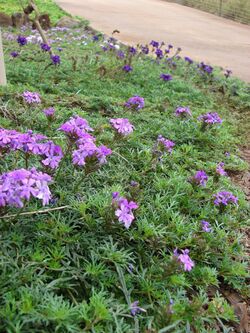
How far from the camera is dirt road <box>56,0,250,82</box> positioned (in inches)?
384

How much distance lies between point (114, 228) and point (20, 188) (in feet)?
2.23

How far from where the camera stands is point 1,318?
1.68m

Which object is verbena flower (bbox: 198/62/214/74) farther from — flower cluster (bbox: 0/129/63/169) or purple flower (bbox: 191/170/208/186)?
flower cluster (bbox: 0/129/63/169)

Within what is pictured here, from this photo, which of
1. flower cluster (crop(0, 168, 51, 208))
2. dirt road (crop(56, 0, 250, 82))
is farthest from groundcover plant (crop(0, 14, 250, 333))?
dirt road (crop(56, 0, 250, 82))

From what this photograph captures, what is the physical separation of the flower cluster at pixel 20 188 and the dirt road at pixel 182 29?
675 cm

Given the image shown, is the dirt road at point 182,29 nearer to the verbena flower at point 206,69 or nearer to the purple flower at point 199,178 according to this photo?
the verbena flower at point 206,69

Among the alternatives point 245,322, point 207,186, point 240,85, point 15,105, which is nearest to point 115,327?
point 245,322

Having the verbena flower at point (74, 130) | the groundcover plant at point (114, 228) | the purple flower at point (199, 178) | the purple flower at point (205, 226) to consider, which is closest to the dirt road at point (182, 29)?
the groundcover plant at point (114, 228)

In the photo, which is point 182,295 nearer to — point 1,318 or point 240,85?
point 1,318

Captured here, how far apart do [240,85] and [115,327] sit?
5539 mm

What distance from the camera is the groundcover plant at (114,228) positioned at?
1812mm

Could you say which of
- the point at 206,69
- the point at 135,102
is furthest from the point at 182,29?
the point at 135,102

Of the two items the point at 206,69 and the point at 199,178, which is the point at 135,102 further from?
the point at 206,69

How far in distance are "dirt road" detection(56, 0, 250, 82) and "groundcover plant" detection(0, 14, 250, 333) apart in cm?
513
